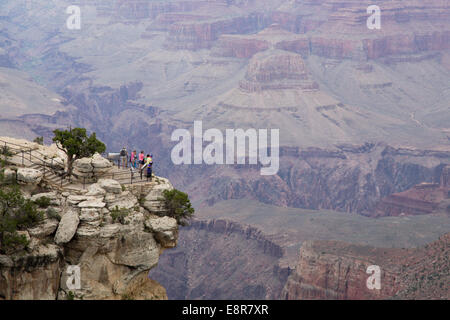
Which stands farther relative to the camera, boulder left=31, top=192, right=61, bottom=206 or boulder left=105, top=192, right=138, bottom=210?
boulder left=105, top=192, right=138, bottom=210

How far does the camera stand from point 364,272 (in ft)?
374

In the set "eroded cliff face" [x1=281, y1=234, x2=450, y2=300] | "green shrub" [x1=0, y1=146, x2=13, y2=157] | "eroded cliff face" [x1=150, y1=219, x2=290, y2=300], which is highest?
"green shrub" [x1=0, y1=146, x2=13, y2=157]

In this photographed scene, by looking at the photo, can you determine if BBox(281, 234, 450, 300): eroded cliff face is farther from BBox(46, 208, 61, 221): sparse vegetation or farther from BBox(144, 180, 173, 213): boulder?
BBox(46, 208, 61, 221): sparse vegetation

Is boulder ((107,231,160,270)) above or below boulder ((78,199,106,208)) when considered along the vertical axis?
below

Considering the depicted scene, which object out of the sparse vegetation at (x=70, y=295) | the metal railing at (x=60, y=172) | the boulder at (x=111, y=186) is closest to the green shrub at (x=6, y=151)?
the metal railing at (x=60, y=172)

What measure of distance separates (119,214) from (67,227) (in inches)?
151

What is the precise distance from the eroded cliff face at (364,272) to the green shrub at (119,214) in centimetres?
5315

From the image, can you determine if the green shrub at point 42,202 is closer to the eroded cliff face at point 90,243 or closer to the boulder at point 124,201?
the eroded cliff face at point 90,243

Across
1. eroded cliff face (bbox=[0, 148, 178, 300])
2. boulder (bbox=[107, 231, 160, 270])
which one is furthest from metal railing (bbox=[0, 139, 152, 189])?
boulder (bbox=[107, 231, 160, 270])

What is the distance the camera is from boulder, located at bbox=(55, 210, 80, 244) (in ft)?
172

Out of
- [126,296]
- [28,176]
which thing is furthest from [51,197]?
[126,296]

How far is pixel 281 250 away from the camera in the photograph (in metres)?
156
